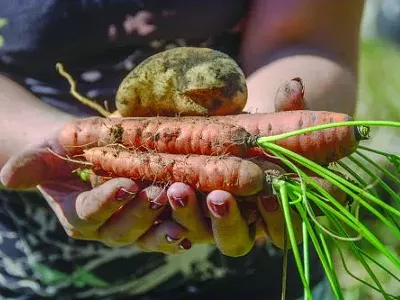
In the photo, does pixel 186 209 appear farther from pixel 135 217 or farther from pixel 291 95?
pixel 291 95

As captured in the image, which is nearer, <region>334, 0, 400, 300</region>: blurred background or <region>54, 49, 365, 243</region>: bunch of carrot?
<region>54, 49, 365, 243</region>: bunch of carrot

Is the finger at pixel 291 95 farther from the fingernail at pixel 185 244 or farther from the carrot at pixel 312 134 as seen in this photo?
the fingernail at pixel 185 244

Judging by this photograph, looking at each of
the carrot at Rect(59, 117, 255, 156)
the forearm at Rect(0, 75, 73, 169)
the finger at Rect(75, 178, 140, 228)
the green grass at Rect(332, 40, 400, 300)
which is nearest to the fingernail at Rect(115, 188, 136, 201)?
the finger at Rect(75, 178, 140, 228)

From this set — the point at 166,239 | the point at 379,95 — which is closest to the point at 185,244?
the point at 166,239

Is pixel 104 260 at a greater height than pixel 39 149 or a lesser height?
lesser

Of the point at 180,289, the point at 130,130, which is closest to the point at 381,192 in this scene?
the point at 180,289

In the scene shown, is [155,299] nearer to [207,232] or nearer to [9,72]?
[207,232]

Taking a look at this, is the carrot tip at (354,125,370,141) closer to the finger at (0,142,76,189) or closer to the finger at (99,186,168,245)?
the finger at (99,186,168,245)
